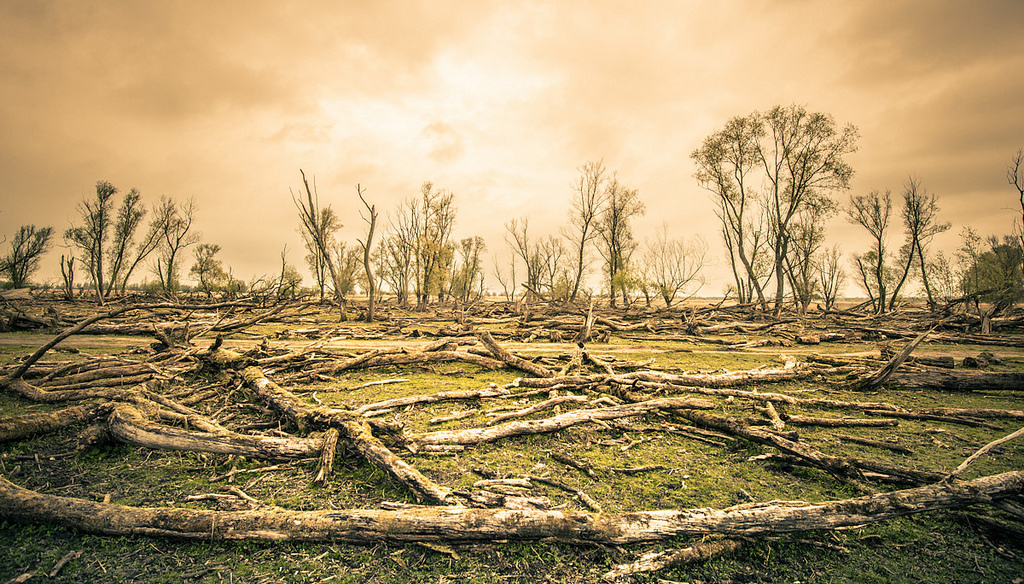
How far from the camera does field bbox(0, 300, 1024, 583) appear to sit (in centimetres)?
269

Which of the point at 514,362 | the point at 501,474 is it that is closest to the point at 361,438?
the point at 501,474

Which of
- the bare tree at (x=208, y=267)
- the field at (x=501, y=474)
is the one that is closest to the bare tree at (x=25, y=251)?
the bare tree at (x=208, y=267)

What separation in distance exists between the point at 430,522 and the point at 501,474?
141 cm

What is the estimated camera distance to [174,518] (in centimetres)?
289

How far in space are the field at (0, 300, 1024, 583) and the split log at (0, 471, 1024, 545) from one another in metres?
0.02

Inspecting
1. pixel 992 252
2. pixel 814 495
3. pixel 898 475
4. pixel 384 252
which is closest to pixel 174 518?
pixel 814 495

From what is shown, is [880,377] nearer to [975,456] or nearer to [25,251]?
[975,456]

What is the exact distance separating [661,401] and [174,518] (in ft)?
19.7

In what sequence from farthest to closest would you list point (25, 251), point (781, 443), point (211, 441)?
1. point (25, 251)
2. point (781, 443)
3. point (211, 441)

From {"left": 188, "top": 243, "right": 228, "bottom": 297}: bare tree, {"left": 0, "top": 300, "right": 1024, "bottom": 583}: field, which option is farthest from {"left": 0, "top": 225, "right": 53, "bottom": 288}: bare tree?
{"left": 0, "top": 300, "right": 1024, "bottom": 583}: field

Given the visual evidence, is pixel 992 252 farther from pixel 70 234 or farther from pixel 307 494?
pixel 70 234

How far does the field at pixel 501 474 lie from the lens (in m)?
2.69

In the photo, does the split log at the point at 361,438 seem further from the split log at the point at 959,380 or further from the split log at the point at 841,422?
the split log at the point at 959,380

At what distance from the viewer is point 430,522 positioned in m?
2.84
